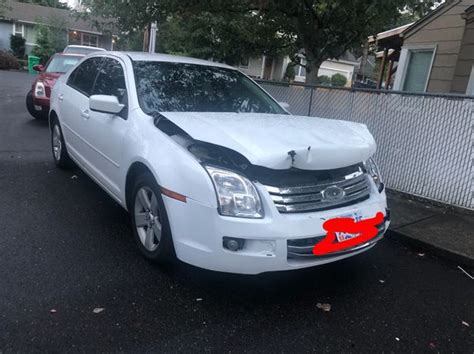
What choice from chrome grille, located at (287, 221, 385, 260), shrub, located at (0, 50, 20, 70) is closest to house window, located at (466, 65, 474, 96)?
chrome grille, located at (287, 221, 385, 260)

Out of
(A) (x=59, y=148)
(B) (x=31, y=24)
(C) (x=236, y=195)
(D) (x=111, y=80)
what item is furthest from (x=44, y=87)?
(B) (x=31, y=24)

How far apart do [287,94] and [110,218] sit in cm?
412

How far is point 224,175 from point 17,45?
37.2 metres

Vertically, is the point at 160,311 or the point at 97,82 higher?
the point at 97,82

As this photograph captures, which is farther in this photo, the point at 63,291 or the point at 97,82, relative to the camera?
the point at 97,82

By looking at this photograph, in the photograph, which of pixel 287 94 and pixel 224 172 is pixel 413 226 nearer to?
pixel 224 172

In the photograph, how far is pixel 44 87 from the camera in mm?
9023

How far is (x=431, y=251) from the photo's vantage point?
13.6ft

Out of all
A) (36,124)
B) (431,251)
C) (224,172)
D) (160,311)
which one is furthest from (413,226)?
(36,124)

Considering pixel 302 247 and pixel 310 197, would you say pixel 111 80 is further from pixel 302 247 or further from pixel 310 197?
pixel 302 247

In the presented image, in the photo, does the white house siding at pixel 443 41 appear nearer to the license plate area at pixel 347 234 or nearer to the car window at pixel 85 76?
the license plate area at pixel 347 234

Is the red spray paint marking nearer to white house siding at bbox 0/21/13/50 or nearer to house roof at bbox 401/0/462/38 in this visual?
house roof at bbox 401/0/462/38

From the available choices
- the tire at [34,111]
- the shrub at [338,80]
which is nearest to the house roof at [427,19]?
the tire at [34,111]

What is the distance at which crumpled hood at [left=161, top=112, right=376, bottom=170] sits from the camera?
279 centimetres
